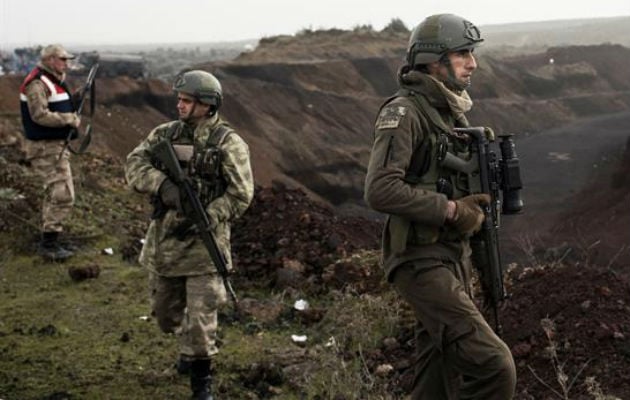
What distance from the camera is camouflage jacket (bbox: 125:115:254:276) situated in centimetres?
454

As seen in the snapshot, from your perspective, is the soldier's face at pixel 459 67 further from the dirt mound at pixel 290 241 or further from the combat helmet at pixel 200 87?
the dirt mound at pixel 290 241

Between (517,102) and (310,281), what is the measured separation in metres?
24.9

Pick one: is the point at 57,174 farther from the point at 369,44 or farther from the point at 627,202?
the point at 369,44

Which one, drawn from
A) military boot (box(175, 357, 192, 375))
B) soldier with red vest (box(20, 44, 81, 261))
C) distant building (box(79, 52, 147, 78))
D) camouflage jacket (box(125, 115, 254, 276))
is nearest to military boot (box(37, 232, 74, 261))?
soldier with red vest (box(20, 44, 81, 261))

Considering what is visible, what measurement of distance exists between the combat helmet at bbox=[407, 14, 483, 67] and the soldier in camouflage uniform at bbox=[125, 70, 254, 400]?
145 centimetres

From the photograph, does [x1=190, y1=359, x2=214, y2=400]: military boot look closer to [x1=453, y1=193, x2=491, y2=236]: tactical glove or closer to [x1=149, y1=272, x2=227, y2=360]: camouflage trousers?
[x1=149, y1=272, x2=227, y2=360]: camouflage trousers

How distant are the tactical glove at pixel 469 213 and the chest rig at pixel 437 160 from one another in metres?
0.10

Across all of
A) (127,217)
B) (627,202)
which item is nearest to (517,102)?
(627,202)

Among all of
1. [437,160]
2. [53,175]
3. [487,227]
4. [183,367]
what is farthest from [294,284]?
[437,160]

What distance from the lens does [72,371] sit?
5.43 m

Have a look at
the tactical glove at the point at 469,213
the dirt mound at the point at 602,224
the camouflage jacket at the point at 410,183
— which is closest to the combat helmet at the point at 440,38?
the camouflage jacket at the point at 410,183

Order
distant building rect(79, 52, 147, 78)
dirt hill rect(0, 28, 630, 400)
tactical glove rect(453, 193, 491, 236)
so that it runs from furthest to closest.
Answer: distant building rect(79, 52, 147, 78) → dirt hill rect(0, 28, 630, 400) → tactical glove rect(453, 193, 491, 236)

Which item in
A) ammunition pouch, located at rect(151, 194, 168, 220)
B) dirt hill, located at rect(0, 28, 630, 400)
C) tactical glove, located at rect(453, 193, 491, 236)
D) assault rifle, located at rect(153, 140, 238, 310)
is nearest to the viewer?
tactical glove, located at rect(453, 193, 491, 236)

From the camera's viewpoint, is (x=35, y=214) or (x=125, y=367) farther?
(x=35, y=214)
